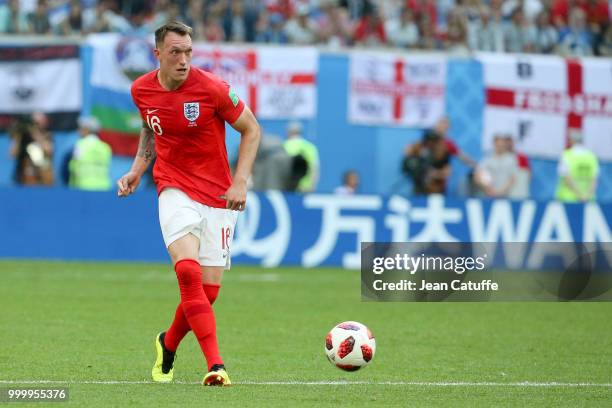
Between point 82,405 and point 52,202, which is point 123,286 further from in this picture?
point 82,405

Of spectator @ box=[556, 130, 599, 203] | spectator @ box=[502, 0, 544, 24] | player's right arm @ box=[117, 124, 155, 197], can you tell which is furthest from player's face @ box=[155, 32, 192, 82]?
spectator @ box=[502, 0, 544, 24]

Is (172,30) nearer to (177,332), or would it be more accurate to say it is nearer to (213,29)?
(177,332)

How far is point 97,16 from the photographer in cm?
2220

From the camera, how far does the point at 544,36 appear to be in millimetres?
24500

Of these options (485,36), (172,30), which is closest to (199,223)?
(172,30)

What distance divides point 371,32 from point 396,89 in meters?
1.56

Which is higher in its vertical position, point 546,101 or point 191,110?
point 546,101

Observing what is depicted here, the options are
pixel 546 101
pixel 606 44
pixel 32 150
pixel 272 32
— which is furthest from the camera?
pixel 606 44

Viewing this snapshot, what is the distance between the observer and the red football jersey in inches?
315

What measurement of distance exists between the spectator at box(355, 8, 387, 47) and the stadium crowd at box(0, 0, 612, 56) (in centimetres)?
2

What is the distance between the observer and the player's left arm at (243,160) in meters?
7.86

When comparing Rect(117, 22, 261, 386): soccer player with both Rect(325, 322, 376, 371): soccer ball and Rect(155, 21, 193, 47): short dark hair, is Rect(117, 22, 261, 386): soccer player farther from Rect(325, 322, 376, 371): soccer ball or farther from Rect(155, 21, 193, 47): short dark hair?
Rect(325, 322, 376, 371): soccer ball

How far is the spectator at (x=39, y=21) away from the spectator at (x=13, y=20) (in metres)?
0.10

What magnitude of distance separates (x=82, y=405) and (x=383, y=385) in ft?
6.89
